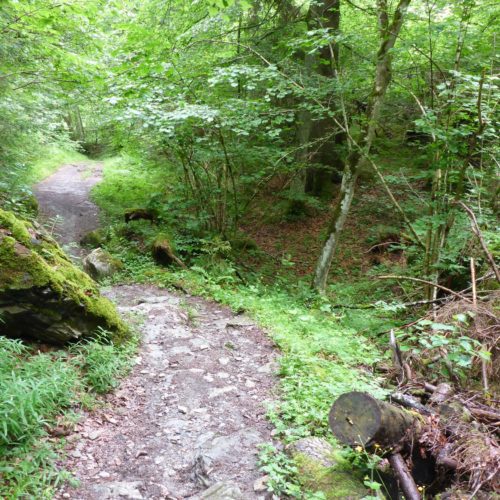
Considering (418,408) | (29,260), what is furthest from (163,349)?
(418,408)

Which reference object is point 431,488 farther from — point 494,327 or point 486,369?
point 494,327

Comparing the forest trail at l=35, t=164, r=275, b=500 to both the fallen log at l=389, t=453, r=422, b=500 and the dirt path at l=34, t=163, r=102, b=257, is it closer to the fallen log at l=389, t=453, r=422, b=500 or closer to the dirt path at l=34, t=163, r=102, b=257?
the fallen log at l=389, t=453, r=422, b=500

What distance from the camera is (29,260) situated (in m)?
4.43

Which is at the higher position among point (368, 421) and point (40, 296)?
point (40, 296)

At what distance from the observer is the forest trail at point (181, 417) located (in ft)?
10.6

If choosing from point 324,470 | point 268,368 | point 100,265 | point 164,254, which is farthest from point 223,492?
point 164,254

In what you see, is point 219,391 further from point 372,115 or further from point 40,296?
point 372,115

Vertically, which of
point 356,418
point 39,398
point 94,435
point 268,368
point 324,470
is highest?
point 356,418

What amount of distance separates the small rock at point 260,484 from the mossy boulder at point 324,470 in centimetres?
28

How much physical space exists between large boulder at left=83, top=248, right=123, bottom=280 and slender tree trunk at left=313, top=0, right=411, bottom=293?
4731mm

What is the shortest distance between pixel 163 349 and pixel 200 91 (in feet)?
19.9

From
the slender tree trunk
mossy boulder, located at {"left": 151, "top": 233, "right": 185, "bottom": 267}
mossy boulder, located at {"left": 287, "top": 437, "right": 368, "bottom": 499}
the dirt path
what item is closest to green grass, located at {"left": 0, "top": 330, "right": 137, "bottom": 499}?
mossy boulder, located at {"left": 287, "top": 437, "right": 368, "bottom": 499}

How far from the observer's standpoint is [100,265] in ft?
29.0

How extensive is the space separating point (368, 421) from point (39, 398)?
2.79 metres
